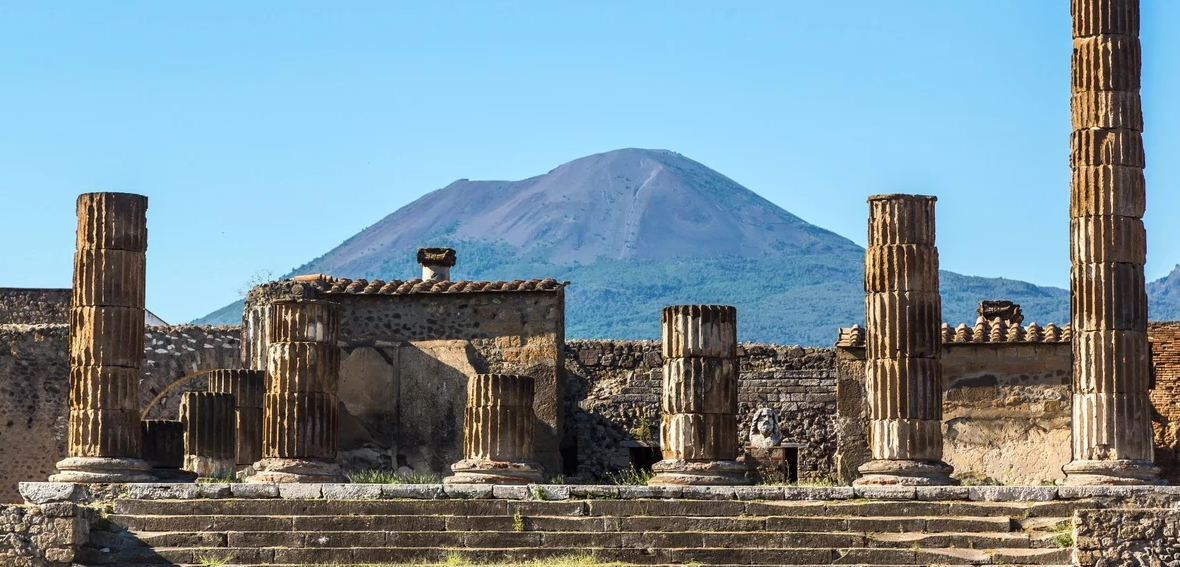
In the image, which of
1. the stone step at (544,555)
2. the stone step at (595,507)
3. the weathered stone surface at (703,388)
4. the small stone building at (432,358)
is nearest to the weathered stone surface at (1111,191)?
the stone step at (595,507)

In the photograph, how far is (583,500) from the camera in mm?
24047

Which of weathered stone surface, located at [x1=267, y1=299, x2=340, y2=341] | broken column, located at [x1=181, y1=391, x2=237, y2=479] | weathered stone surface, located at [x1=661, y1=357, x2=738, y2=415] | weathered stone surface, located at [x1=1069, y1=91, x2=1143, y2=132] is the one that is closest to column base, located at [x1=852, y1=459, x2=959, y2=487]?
weathered stone surface, located at [x1=661, y1=357, x2=738, y2=415]

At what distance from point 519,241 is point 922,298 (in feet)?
560

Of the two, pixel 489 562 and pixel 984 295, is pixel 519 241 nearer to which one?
pixel 984 295

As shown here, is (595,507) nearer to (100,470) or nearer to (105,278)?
(100,470)

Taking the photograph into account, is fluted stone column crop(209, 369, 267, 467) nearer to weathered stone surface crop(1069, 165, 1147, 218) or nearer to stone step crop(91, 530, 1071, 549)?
stone step crop(91, 530, 1071, 549)

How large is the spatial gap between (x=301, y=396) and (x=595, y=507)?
4.36 metres

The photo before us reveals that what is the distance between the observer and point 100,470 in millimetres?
26203

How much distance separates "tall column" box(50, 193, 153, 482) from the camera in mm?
26547

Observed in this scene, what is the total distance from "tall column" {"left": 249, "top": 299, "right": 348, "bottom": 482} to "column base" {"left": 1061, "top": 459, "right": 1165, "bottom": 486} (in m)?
8.18

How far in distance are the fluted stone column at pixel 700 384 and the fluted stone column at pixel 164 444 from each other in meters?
6.15

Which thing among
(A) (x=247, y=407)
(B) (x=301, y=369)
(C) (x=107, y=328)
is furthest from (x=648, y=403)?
(C) (x=107, y=328)

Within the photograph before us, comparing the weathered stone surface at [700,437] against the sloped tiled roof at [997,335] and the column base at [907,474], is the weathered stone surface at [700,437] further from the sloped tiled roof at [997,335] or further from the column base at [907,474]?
the sloped tiled roof at [997,335]

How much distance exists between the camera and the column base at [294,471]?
25859 millimetres
